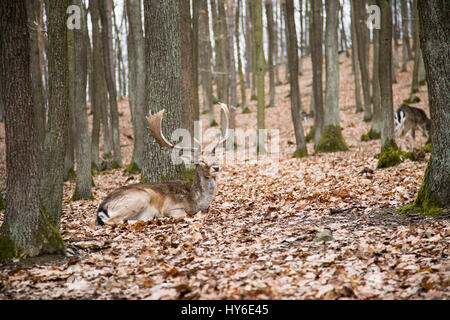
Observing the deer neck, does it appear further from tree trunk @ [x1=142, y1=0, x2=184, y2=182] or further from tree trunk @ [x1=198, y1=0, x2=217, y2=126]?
tree trunk @ [x1=198, y1=0, x2=217, y2=126]

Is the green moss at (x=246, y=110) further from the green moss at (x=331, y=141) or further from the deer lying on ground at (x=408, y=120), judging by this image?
the deer lying on ground at (x=408, y=120)

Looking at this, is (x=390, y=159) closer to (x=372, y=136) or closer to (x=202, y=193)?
(x=202, y=193)

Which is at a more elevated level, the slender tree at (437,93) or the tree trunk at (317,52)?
the tree trunk at (317,52)

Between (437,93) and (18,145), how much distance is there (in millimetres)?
5843

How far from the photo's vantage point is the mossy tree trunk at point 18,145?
493cm

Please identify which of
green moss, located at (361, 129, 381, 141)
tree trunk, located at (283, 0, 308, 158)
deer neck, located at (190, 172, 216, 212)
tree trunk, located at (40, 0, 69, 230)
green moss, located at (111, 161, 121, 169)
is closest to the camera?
tree trunk, located at (40, 0, 69, 230)

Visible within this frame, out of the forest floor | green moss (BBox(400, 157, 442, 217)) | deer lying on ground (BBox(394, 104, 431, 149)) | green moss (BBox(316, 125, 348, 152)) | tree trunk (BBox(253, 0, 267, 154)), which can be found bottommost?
the forest floor

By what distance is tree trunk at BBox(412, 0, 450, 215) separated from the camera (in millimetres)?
5906

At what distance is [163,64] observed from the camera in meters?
8.62

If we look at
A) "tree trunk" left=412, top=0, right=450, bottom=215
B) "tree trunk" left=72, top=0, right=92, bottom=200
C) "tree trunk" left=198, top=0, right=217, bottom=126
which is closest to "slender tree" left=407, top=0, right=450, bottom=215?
"tree trunk" left=412, top=0, right=450, bottom=215

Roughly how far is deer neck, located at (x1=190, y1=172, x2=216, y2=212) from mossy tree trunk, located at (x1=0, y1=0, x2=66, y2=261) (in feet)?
11.4

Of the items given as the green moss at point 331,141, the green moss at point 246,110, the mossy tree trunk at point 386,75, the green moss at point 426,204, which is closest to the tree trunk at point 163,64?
the green moss at point 426,204

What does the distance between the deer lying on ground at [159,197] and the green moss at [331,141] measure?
9895 mm
